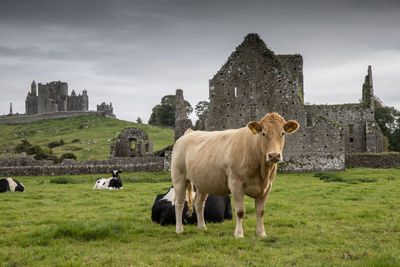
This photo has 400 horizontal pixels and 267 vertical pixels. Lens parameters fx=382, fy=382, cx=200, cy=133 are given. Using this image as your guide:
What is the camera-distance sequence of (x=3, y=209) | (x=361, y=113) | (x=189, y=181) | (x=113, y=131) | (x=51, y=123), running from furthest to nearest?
(x=51, y=123)
(x=113, y=131)
(x=361, y=113)
(x=3, y=209)
(x=189, y=181)

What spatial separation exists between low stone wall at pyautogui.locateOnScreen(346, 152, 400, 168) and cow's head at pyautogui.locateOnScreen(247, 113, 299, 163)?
1063 inches

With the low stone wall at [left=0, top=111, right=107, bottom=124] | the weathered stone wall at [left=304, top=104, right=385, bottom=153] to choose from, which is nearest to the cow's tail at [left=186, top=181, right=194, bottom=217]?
the weathered stone wall at [left=304, top=104, right=385, bottom=153]

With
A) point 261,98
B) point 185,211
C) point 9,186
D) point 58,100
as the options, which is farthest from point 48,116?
point 185,211

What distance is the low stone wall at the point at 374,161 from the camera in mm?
31188

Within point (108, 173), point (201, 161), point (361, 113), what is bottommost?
point (108, 173)

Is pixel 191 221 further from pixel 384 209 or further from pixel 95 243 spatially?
pixel 384 209

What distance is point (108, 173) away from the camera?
100 feet

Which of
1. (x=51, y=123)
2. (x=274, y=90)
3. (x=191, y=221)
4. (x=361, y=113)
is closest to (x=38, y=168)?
(x=274, y=90)

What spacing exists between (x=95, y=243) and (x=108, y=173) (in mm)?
23615

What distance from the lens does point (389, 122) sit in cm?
5847

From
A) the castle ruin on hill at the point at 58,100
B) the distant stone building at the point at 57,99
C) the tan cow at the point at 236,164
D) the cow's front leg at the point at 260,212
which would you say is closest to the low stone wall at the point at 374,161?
the tan cow at the point at 236,164

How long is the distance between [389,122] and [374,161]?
30957mm

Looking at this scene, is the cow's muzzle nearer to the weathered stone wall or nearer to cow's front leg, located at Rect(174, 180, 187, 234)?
cow's front leg, located at Rect(174, 180, 187, 234)

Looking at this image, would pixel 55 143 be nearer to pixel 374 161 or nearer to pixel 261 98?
pixel 261 98
